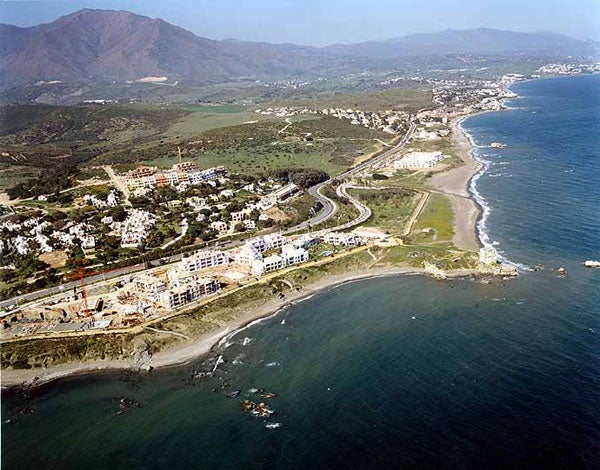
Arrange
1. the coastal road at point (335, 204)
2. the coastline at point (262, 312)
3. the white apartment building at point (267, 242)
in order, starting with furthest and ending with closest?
the coastal road at point (335, 204) → the white apartment building at point (267, 242) → the coastline at point (262, 312)

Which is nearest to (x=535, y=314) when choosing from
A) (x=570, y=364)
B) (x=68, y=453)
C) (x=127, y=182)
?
(x=570, y=364)

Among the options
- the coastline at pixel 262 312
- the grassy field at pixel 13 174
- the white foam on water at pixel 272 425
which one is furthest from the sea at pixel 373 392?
the grassy field at pixel 13 174

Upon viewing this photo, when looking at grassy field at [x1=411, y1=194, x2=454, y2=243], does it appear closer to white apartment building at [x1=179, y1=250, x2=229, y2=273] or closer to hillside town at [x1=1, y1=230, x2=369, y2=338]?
hillside town at [x1=1, y1=230, x2=369, y2=338]

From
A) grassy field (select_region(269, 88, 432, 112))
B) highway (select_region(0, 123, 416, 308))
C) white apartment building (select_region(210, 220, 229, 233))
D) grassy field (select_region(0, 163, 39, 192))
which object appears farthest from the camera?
grassy field (select_region(269, 88, 432, 112))

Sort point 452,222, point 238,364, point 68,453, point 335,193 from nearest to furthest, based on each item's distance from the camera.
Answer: point 68,453 → point 238,364 → point 452,222 → point 335,193

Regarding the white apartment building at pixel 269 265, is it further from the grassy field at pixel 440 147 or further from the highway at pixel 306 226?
Answer: the grassy field at pixel 440 147

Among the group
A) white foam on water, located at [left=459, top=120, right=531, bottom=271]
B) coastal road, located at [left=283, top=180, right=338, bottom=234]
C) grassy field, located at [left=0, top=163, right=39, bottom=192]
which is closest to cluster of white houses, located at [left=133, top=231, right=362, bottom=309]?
coastal road, located at [left=283, top=180, right=338, bottom=234]

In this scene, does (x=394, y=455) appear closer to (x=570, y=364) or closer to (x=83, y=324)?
(x=570, y=364)
